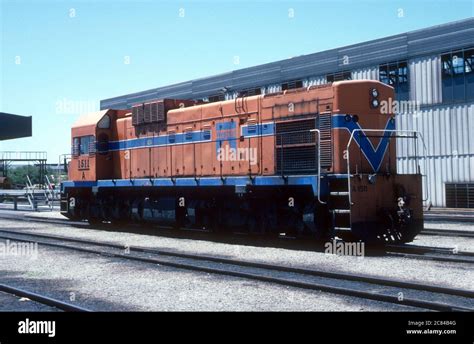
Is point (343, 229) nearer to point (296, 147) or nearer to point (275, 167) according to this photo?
point (296, 147)

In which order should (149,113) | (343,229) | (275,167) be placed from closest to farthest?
(343,229) < (275,167) < (149,113)

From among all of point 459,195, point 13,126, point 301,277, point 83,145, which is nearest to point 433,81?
point 459,195

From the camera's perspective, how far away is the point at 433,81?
26.1 m

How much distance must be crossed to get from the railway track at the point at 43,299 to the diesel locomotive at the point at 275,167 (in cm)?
594

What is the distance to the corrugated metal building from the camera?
81.8 ft

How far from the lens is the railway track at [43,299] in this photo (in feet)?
20.7

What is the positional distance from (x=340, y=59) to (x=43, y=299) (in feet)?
80.5

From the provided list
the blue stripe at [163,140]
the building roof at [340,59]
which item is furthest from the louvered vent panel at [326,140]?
the building roof at [340,59]

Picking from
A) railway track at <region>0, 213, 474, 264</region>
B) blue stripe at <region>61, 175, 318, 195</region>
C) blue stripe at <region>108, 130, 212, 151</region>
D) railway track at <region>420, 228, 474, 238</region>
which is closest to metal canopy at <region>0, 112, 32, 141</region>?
blue stripe at <region>61, 175, 318, 195</region>

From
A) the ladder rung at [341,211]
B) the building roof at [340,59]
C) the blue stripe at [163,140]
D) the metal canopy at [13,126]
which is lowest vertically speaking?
the ladder rung at [341,211]

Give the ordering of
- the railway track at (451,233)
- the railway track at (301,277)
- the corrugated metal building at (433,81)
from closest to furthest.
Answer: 1. the railway track at (301,277)
2. the railway track at (451,233)
3. the corrugated metal building at (433,81)

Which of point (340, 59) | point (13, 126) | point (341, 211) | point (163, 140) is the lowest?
point (341, 211)

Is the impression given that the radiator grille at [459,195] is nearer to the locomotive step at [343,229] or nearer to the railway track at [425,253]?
the railway track at [425,253]

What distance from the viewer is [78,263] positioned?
404 inches
